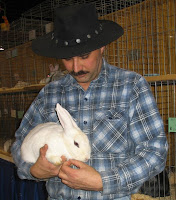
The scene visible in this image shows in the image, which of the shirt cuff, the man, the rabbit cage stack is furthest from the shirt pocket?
the rabbit cage stack

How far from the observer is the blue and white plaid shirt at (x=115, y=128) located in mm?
999

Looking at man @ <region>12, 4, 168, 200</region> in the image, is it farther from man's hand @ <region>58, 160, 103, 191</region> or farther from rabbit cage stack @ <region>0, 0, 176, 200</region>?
rabbit cage stack @ <region>0, 0, 176, 200</region>

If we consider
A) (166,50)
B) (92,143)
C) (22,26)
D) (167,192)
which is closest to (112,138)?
(92,143)

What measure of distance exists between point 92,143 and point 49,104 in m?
0.34

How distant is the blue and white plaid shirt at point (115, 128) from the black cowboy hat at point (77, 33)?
0.19 metres

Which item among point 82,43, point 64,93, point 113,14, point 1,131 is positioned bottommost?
point 1,131

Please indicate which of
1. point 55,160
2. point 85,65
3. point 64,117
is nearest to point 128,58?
point 85,65

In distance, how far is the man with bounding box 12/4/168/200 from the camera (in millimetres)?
995

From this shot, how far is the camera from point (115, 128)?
1.13 m

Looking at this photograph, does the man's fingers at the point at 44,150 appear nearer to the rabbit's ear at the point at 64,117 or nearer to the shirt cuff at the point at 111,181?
the rabbit's ear at the point at 64,117

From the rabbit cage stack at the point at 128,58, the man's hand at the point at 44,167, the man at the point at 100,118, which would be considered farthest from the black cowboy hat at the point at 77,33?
the rabbit cage stack at the point at 128,58

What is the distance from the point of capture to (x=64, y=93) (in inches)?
51.6

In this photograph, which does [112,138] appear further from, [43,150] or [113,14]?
[113,14]

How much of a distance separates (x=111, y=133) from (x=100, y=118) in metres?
0.09
